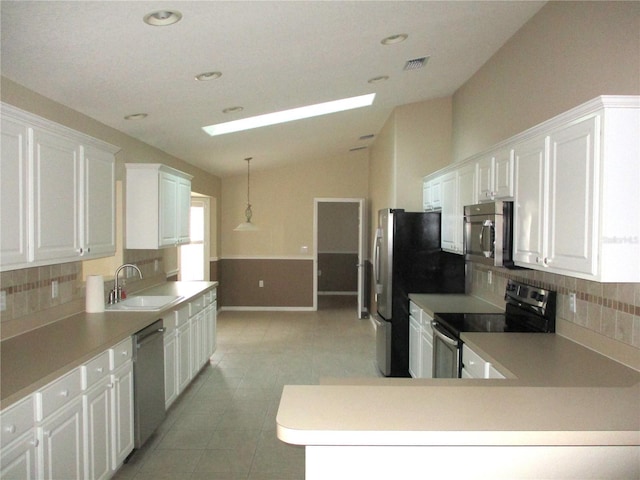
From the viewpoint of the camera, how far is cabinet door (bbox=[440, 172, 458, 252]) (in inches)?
165

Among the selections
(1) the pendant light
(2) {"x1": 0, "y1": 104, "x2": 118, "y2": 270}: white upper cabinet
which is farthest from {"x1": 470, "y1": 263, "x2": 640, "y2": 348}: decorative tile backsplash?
(1) the pendant light

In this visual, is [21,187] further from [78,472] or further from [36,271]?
[78,472]

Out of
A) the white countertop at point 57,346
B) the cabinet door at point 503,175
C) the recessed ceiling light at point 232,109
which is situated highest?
the recessed ceiling light at point 232,109

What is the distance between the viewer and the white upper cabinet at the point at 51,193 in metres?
2.29

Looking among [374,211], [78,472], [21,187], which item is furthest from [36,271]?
[374,211]

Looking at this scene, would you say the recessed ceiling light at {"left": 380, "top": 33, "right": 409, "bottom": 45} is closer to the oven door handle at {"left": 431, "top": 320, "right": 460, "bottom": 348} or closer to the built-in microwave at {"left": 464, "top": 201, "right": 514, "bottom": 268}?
the built-in microwave at {"left": 464, "top": 201, "right": 514, "bottom": 268}

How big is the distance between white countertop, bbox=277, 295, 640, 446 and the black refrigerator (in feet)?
8.62

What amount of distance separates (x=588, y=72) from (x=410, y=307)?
2.72 metres

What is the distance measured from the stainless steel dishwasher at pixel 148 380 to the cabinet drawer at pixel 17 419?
111cm

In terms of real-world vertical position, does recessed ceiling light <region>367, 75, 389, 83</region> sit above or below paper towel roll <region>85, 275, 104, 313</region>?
above

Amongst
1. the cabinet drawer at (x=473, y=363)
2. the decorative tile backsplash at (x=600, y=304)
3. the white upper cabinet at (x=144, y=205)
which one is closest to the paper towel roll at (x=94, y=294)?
the white upper cabinet at (x=144, y=205)

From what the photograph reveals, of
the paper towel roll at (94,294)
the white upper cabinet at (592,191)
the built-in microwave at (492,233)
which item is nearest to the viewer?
the white upper cabinet at (592,191)

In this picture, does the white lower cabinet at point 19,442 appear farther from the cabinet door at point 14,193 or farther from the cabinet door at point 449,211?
the cabinet door at point 449,211

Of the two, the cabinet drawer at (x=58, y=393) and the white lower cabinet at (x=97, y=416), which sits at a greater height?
the cabinet drawer at (x=58, y=393)
